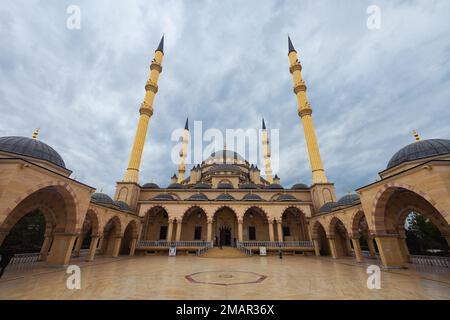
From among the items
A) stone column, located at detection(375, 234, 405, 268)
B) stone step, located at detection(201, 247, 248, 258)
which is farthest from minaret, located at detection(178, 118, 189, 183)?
stone column, located at detection(375, 234, 405, 268)

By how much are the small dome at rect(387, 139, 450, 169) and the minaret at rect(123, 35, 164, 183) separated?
24.8 m

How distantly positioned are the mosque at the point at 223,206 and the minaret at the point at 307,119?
128 mm

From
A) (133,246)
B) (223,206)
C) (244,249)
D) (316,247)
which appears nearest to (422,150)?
(316,247)

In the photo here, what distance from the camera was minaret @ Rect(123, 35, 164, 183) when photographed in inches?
928

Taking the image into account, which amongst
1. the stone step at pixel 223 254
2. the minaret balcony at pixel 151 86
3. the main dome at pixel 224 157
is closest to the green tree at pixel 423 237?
the stone step at pixel 223 254

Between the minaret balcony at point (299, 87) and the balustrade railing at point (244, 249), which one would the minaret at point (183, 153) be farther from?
the minaret balcony at point (299, 87)

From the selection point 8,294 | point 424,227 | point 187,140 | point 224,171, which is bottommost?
point 8,294

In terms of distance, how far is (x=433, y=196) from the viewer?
7.43 m

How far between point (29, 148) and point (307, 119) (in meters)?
27.4

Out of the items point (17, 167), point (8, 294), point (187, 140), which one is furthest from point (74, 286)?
point (187, 140)

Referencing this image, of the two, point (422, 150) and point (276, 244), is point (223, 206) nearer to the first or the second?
point (276, 244)

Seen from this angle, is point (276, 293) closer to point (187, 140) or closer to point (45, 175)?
point (45, 175)
